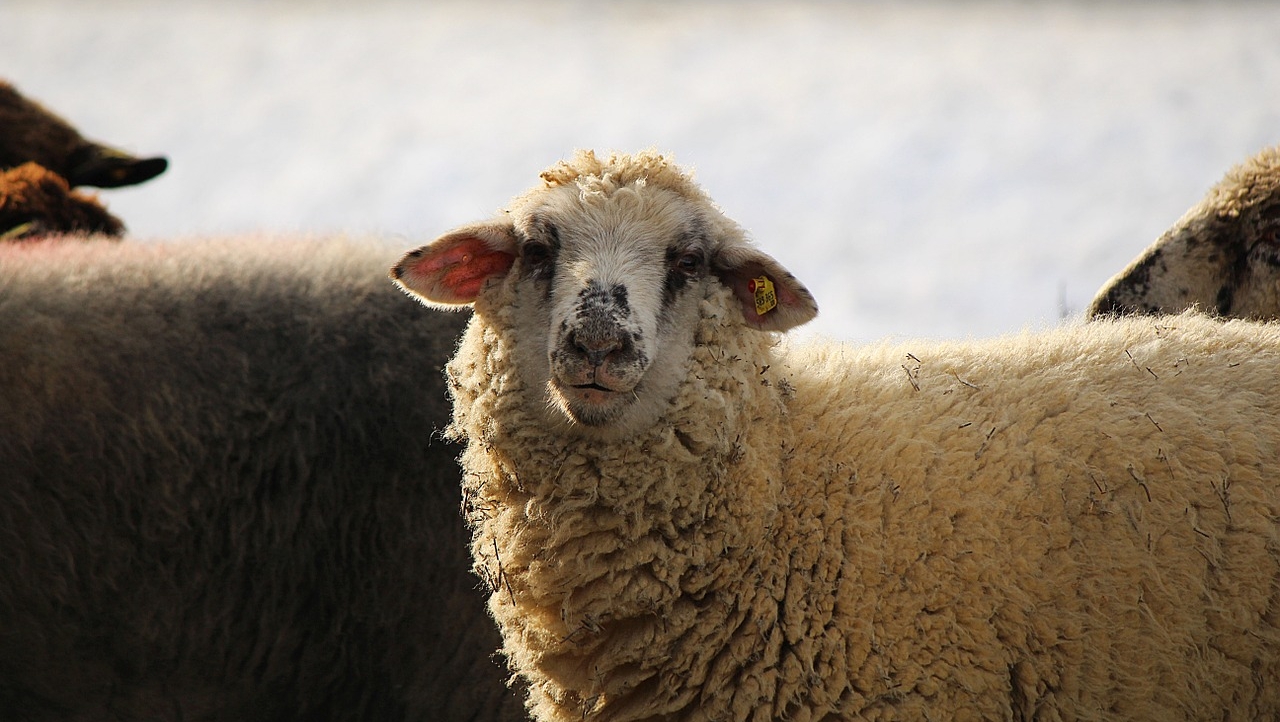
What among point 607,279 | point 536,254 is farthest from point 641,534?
point 536,254

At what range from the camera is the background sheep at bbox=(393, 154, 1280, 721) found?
314 cm

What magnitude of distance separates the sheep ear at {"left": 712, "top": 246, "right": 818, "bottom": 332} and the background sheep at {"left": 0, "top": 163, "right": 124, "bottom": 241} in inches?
150

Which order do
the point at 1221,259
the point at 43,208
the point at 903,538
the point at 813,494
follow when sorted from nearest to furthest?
the point at 903,538 → the point at 813,494 → the point at 1221,259 → the point at 43,208

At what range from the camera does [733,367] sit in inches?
136

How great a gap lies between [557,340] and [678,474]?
1.68ft

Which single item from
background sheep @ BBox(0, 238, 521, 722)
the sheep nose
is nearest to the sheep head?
the sheep nose

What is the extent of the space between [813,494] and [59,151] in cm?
585

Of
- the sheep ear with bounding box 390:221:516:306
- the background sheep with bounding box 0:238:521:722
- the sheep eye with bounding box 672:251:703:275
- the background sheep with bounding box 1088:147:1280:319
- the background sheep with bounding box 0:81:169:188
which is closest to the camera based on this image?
the sheep eye with bounding box 672:251:703:275

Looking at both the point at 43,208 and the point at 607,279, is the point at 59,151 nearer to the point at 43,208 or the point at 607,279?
the point at 43,208

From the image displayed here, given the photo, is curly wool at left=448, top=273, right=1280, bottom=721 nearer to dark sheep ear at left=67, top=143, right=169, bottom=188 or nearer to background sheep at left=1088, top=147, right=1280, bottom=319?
background sheep at left=1088, top=147, right=1280, bottom=319

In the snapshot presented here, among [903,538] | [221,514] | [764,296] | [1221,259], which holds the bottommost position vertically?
[221,514]

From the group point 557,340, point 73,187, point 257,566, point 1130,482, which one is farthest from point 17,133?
point 1130,482

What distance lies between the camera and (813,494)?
3387 mm

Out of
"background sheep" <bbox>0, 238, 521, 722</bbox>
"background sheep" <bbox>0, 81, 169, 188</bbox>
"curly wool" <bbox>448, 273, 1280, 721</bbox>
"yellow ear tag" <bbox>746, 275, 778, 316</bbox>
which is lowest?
"background sheep" <bbox>0, 238, 521, 722</bbox>
